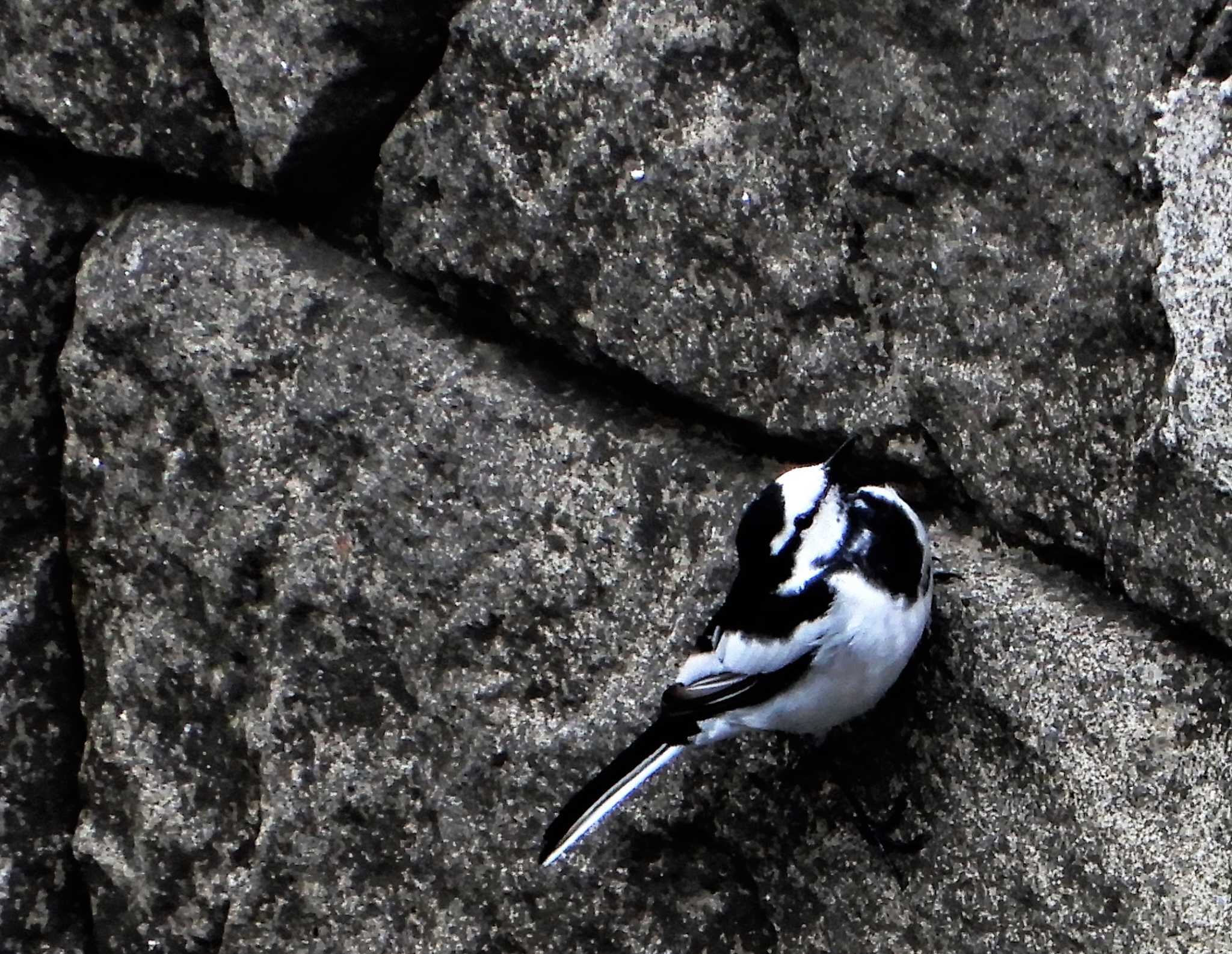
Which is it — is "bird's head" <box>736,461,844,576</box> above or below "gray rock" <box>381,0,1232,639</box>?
below

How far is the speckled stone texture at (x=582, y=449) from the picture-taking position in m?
1.60

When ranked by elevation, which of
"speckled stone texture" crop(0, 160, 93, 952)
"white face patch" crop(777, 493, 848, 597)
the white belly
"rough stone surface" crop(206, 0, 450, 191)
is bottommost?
"speckled stone texture" crop(0, 160, 93, 952)

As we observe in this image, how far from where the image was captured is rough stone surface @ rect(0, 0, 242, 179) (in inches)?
86.4

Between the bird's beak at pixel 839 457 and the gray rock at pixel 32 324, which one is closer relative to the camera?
the bird's beak at pixel 839 457

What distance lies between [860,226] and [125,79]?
116cm

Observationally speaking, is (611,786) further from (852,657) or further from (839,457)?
(839,457)

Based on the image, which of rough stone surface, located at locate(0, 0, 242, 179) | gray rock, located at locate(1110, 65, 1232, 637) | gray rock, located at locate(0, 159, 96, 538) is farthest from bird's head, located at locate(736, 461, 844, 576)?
gray rock, located at locate(0, 159, 96, 538)

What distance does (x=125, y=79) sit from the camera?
87.6 inches

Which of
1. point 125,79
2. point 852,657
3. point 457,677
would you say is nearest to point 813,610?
point 852,657

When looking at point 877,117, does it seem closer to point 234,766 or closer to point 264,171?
point 264,171

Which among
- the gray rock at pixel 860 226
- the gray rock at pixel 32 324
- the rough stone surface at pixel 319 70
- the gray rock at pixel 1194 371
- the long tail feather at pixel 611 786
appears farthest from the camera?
the gray rock at pixel 32 324

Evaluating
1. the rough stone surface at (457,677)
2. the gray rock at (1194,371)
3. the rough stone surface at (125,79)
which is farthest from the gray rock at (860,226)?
the rough stone surface at (125,79)

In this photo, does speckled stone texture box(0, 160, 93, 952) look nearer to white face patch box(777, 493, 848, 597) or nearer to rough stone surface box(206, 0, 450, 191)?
rough stone surface box(206, 0, 450, 191)

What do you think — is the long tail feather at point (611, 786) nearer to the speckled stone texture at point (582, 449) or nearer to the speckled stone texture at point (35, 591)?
the speckled stone texture at point (582, 449)
